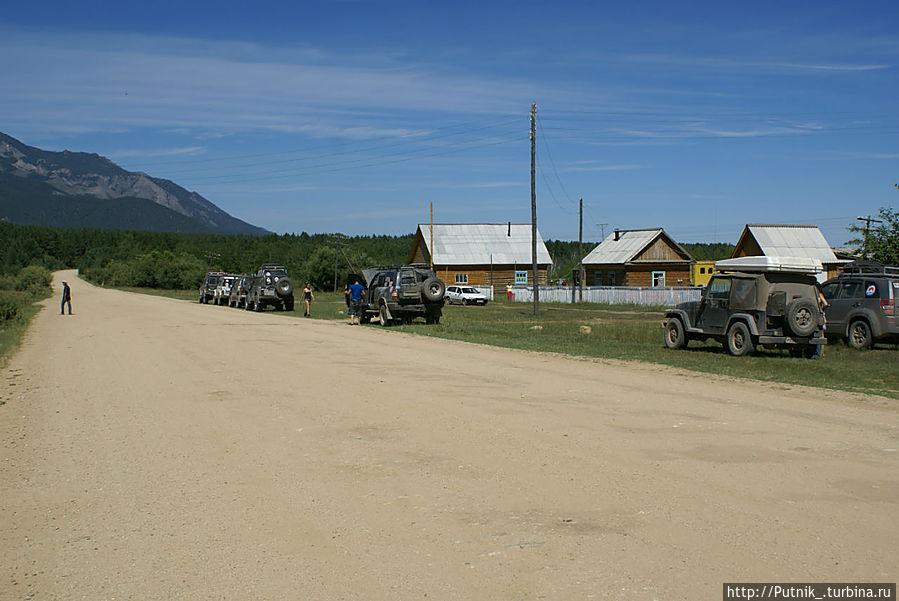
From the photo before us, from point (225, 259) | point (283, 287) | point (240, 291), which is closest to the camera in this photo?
point (283, 287)

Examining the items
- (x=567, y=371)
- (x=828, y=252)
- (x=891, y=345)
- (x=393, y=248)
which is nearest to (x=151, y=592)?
(x=567, y=371)

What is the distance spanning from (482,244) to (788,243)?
27964mm

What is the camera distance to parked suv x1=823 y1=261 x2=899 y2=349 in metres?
19.9

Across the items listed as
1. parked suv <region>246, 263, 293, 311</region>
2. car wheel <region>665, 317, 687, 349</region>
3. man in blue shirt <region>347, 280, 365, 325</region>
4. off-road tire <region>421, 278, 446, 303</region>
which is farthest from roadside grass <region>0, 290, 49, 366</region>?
car wheel <region>665, 317, 687, 349</region>

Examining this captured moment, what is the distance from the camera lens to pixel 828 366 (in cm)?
1612

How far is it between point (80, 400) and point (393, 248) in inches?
6525

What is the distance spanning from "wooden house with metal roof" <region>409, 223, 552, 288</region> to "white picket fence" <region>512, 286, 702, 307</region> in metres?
9.66

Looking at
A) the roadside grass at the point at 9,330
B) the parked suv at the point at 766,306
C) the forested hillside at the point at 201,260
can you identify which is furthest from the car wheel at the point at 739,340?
the forested hillside at the point at 201,260

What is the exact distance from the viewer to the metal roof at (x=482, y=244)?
7300 cm

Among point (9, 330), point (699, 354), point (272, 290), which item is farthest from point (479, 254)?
point (699, 354)

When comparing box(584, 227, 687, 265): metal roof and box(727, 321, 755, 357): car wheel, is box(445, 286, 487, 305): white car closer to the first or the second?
box(584, 227, 687, 265): metal roof

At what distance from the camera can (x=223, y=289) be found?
52875mm

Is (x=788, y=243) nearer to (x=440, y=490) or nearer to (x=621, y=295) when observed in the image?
(x=621, y=295)

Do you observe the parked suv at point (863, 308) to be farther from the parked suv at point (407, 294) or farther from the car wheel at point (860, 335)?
the parked suv at point (407, 294)
